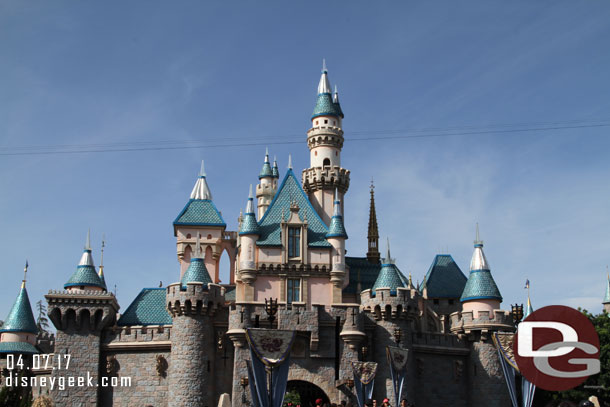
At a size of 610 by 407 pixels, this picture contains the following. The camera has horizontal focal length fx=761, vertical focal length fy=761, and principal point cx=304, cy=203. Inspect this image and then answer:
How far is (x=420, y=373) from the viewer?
41.8m

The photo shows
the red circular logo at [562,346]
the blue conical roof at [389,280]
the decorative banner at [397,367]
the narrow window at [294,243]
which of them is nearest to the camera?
the red circular logo at [562,346]

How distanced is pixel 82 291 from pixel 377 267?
61.6 ft

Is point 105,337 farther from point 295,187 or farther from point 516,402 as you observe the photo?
point 516,402

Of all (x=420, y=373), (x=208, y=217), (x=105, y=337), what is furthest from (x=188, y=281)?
(x=420, y=373)

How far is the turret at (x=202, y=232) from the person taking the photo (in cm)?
4838

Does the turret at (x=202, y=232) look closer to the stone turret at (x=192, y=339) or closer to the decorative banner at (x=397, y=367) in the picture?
the stone turret at (x=192, y=339)

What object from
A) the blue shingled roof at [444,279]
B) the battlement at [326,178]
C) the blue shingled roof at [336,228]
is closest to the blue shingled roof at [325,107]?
the battlement at [326,178]

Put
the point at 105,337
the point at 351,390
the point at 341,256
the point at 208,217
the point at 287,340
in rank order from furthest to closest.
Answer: the point at 208,217 → the point at 341,256 → the point at 105,337 → the point at 351,390 → the point at 287,340

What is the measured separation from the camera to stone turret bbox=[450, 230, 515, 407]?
137 feet

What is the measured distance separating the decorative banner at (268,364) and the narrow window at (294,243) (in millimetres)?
9528

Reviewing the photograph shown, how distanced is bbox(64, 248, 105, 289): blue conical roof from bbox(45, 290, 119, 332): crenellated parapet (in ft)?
5.76

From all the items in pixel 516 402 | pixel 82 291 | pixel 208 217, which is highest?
pixel 208 217

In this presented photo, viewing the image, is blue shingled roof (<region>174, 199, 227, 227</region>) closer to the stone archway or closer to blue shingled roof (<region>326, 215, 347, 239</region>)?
blue shingled roof (<region>326, 215, 347, 239</region>)

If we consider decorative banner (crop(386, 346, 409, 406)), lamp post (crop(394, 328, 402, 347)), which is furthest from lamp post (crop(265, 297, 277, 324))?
lamp post (crop(394, 328, 402, 347))
